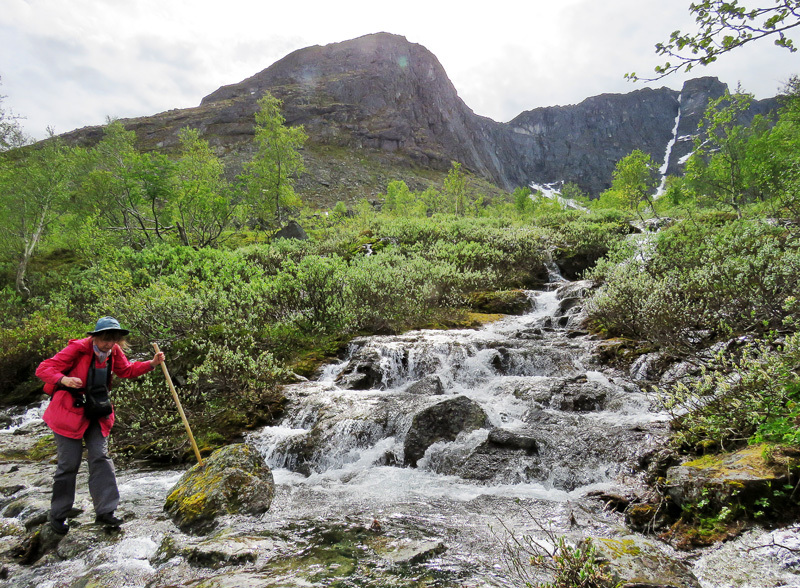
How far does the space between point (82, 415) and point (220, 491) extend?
2232 mm

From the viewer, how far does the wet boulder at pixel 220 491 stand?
17.4ft

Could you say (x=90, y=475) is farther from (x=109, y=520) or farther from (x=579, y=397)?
(x=579, y=397)

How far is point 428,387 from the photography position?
995 centimetres

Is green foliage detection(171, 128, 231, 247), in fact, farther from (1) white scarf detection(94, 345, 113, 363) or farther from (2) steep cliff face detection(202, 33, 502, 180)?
(2) steep cliff face detection(202, 33, 502, 180)

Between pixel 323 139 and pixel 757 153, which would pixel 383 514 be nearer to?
pixel 757 153

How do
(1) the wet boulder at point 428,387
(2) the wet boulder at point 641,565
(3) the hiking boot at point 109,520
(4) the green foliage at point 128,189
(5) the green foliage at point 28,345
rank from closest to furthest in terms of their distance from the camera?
(2) the wet boulder at point 641,565, (3) the hiking boot at point 109,520, (1) the wet boulder at point 428,387, (5) the green foliage at point 28,345, (4) the green foliage at point 128,189

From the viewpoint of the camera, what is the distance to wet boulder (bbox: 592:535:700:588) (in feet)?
10.4

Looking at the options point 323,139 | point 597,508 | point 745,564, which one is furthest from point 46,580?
point 323,139

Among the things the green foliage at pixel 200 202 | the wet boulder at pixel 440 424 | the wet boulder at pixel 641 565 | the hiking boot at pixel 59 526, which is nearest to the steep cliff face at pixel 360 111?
the green foliage at pixel 200 202

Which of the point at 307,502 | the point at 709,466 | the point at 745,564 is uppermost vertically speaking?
the point at 709,466

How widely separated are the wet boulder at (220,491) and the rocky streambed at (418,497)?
141 millimetres

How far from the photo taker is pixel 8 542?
16.6 ft

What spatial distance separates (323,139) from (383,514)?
431ft

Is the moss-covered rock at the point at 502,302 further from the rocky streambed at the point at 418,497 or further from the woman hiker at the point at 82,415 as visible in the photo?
the woman hiker at the point at 82,415
